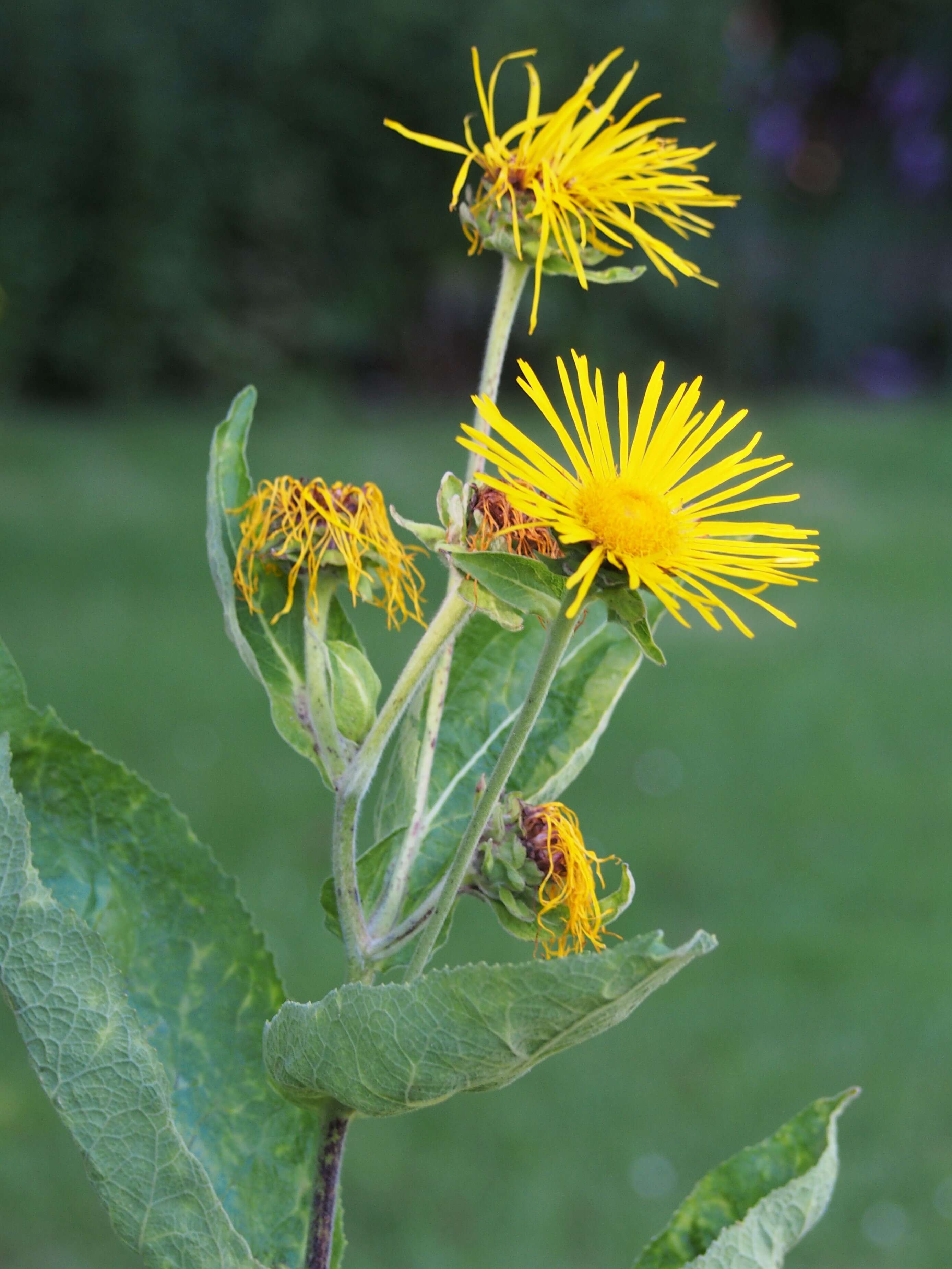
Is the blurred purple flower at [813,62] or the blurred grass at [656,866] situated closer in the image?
the blurred grass at [656,866]

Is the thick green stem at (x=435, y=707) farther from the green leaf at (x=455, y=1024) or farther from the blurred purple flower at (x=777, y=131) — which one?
the blurred purple flower at (x=777, y=131)

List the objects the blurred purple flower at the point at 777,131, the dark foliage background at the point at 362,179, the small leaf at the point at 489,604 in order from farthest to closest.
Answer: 1. the blurred purple flower at the point at 777,131
2. the dark foliage background at the point at 362,179
3. the small leaf at the point at 489,604

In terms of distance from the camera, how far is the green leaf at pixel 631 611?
0.69 meters

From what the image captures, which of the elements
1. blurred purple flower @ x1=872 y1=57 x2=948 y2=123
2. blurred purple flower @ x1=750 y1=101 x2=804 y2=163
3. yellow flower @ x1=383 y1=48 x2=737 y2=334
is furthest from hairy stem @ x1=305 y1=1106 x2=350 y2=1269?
blurred purple flower @ x1=872 y1=57 x2=948 y2=123

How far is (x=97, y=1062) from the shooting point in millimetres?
686

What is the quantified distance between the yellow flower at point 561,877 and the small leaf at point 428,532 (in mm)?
170

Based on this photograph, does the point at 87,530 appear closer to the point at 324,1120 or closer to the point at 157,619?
the point at 157,619

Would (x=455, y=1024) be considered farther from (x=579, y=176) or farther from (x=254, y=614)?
(x=579, y=176)

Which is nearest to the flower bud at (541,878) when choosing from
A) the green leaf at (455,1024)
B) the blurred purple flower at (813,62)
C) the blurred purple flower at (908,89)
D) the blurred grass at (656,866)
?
the green leaf at (455,1024)

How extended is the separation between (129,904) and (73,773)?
0.09 metres

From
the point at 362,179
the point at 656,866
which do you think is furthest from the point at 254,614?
the point at 362,179

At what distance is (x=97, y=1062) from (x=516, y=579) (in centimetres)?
32

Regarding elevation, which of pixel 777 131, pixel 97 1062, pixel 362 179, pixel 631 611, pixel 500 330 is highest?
pixel 777 131

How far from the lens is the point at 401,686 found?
30.6 inches
